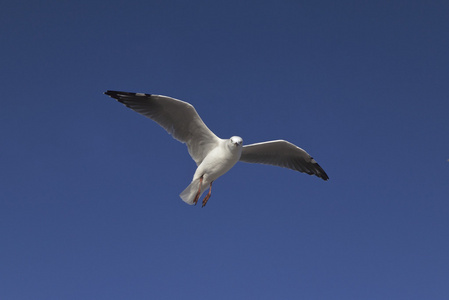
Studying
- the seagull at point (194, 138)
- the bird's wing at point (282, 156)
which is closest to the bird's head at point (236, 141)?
the seagull at point (194, 138)

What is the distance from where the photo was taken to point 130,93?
9.76 meters

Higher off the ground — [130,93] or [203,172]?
[130,93]

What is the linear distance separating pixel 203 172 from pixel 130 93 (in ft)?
6.49

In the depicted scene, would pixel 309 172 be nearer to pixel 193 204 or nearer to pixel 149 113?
pixel 193 204

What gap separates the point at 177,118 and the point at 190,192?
139 cm

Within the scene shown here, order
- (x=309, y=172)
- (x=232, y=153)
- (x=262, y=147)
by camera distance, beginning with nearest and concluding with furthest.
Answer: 1. (x=232, y=153)
2. (x=262, y=147)
3. (x=309, y=172)

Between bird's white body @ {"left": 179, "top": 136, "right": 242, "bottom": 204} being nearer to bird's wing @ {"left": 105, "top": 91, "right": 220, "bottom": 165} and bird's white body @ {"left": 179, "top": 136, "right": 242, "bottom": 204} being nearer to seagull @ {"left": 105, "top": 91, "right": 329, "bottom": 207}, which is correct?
seagull @ {"left": 105, "top": 91, "right": 329, "bottom": 207}

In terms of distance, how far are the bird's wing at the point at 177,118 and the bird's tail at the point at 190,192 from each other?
1.47 ft

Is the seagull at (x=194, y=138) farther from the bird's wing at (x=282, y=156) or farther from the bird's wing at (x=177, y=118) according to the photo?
the bird's wing at (x=282, y=156)

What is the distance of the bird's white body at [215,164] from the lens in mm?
9445

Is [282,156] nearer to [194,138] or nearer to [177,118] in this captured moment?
[194,138]

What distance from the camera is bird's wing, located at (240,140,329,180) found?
34.4 ft

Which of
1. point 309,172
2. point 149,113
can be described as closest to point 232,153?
point 149,113

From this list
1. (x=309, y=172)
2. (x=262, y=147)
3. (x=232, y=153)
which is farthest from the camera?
(x=309, y=172)
